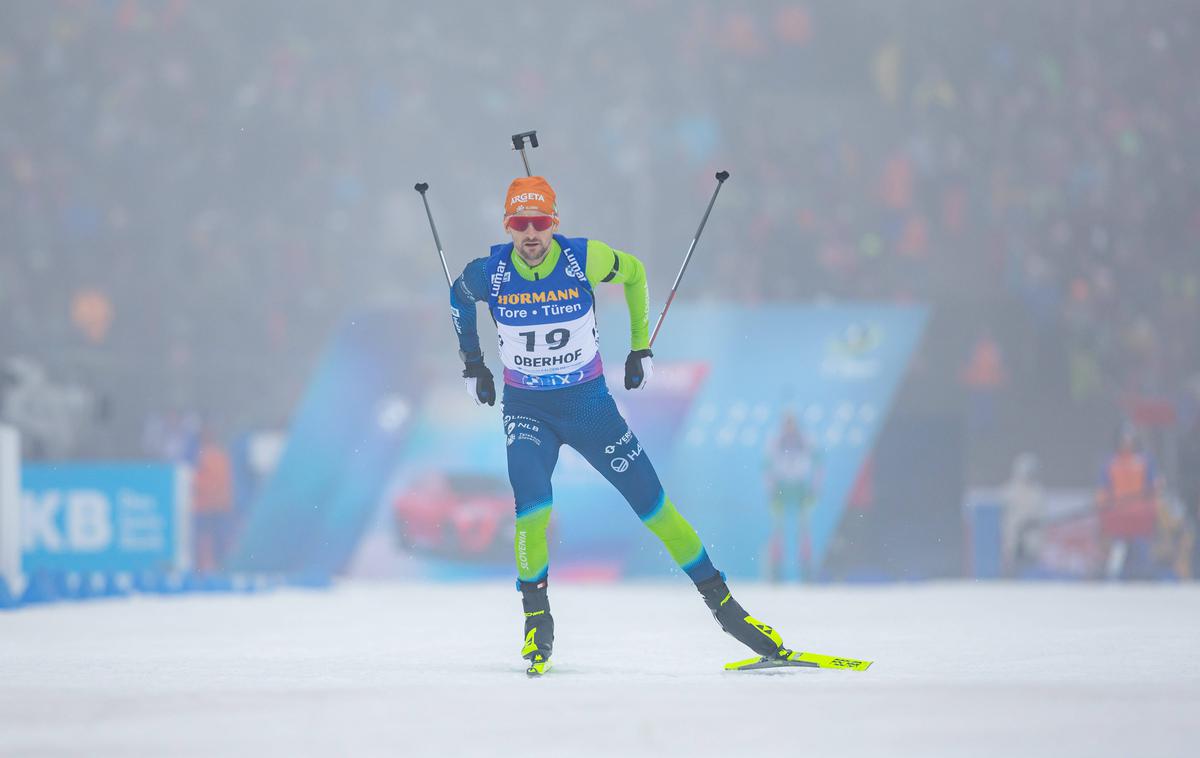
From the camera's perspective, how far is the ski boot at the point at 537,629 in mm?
5527

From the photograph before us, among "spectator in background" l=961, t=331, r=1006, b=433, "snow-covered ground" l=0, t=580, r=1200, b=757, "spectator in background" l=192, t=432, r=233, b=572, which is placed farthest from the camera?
"spectator in background" l=192, t=432, r=233, b=572

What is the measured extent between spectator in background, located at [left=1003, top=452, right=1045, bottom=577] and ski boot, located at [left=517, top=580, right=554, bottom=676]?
9161 mm

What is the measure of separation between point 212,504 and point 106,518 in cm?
114

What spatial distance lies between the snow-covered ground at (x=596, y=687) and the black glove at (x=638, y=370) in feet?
3.56

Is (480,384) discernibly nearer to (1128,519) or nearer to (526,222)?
(526,222)

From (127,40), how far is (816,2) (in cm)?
763

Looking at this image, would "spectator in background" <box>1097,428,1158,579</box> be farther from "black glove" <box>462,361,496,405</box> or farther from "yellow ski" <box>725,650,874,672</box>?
"black glove" <box>462,361,496,405</box>

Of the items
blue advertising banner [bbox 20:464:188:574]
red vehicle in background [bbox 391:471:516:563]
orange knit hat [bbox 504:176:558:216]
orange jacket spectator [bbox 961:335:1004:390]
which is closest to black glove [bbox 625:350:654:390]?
orange knit hat [bbox 504:176:558:216]

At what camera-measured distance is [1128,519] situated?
45.7 ft

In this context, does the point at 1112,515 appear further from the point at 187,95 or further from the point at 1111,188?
the point at 187,95

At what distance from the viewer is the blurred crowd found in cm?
1521

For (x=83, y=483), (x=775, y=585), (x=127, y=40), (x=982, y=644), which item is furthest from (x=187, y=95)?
(x=982, y=644)

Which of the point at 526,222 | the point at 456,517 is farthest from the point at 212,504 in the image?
the point at 526,222

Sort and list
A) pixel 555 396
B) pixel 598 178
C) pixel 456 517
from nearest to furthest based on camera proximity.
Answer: pixel 555 396 → pixel 456 517 → pixel 598 178
